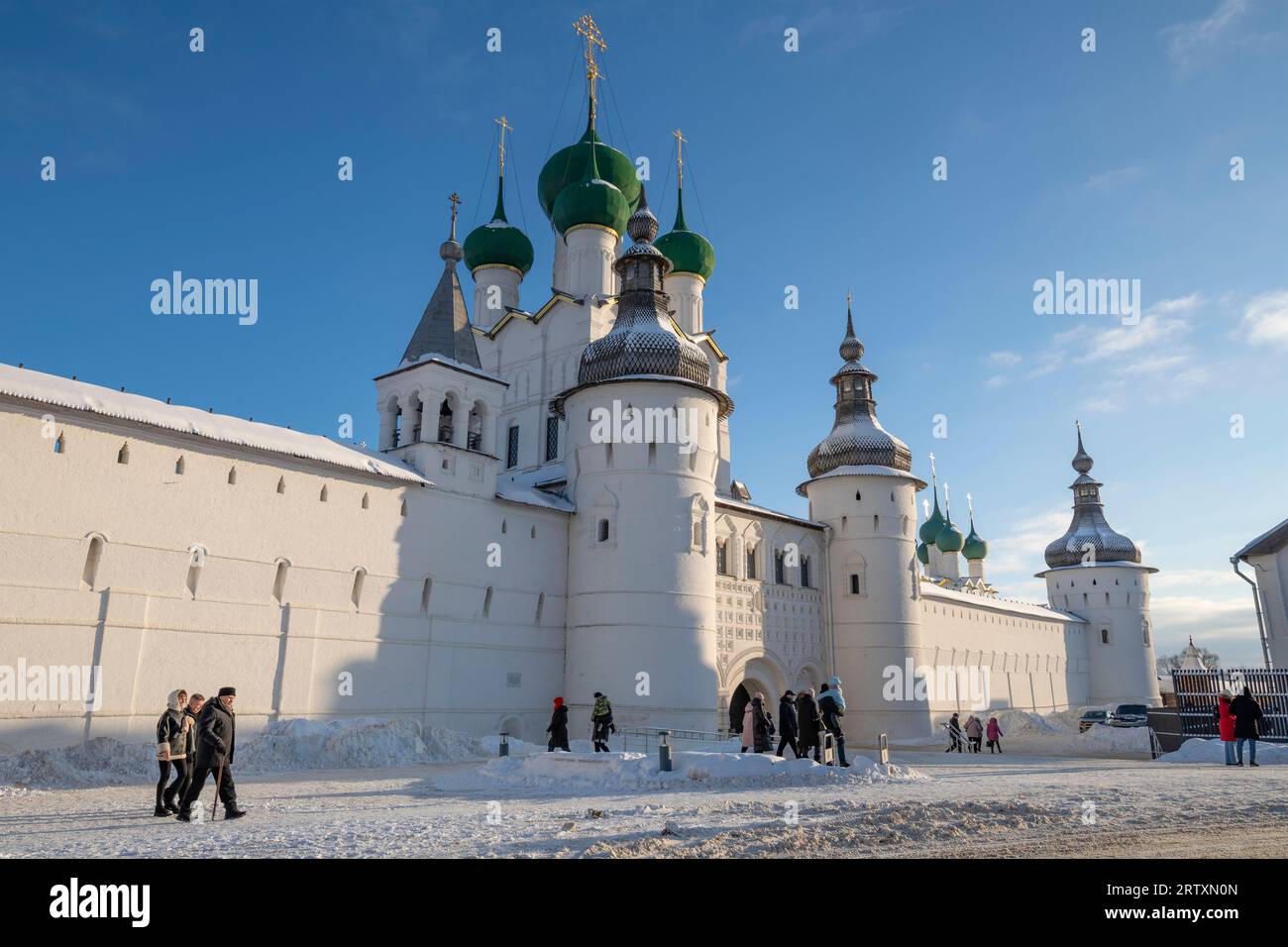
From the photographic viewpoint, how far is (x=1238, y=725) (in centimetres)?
1332

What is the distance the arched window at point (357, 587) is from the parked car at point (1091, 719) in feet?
78.7

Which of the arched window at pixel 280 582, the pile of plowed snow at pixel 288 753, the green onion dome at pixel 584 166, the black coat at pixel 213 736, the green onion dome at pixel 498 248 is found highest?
the green onion dome at pixel 584 166

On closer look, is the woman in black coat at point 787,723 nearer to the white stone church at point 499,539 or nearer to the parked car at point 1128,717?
the white stone church at point 499,539

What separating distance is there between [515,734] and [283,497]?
688 cm

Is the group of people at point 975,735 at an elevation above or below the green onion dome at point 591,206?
below

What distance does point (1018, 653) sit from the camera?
121ft

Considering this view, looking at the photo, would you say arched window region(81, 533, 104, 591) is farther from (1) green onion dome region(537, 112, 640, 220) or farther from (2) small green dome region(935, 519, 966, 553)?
(2) small green dome region(935, 519, 966, 553)

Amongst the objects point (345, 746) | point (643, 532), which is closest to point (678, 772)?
point (345, 746)

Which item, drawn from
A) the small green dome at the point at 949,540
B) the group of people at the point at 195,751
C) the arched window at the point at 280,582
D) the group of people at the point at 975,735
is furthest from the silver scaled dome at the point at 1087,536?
the group of people at the point at 195,751

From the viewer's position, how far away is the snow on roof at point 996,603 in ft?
105

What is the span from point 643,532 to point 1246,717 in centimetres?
1127

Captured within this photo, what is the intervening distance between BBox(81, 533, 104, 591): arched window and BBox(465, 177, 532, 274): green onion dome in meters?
18.2

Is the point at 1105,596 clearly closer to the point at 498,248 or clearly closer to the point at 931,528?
the point at 931,528
